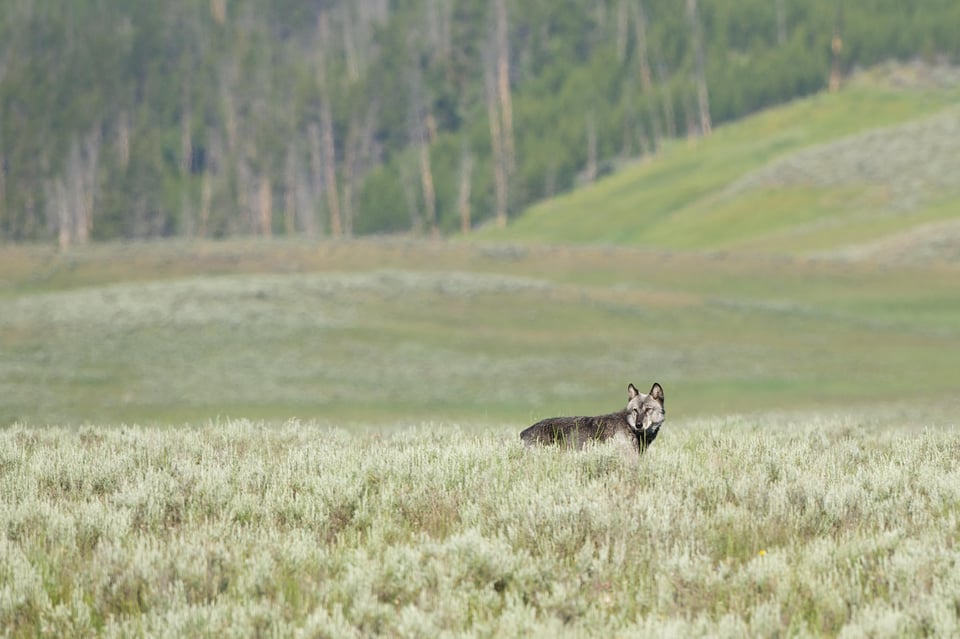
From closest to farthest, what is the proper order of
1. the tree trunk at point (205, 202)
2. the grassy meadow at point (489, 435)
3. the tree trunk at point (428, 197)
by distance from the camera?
the grassy meadow at point (489, 435) < the tree trunk at point (428, 197) < the tree trunk at point (205, 202)

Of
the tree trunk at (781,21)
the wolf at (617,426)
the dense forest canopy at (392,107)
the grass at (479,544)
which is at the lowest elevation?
the grass at (479,544)

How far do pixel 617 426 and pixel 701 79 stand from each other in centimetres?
11919

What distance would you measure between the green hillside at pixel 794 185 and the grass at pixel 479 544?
62693 millimetres

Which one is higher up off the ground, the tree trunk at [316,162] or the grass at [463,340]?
the tree trunk at [316,162]

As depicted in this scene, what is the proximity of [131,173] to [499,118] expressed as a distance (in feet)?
123

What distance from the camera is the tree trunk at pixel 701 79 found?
412 feet

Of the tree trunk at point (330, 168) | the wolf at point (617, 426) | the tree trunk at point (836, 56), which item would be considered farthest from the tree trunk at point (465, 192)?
the wolf at point (617, 426)

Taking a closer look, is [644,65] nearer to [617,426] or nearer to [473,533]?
[617,426]

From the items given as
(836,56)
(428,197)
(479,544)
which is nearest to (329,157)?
(428,197)

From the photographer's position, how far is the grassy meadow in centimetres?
712

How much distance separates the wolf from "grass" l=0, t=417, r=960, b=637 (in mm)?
269

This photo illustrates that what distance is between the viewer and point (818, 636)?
642cm

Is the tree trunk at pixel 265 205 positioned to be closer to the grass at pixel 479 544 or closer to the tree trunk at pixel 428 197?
the tree trunk at pixel 428 197

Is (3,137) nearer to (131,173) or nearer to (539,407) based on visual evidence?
(131,173)
